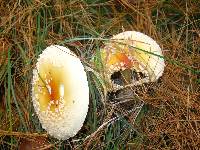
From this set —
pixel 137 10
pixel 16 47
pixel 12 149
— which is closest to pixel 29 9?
pixel 16 47

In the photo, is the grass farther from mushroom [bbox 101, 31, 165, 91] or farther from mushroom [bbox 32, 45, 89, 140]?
mushroom [bbox 32, 45, 89, 140]

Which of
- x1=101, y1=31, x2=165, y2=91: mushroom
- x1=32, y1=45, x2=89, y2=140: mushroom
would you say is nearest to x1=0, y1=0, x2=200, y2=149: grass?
x1=101, y1=31, x2=165, y2=91: mushroom

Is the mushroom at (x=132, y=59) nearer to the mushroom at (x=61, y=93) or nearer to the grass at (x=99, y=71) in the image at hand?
the grass at (x=99, y=71)


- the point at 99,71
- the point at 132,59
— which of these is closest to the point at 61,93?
the point at 99,71

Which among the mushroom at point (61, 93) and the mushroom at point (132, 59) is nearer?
the mushroom at point (61, 93)

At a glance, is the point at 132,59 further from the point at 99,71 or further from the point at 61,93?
the point at 61,93

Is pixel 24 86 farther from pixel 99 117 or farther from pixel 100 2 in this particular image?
pixel 100 2

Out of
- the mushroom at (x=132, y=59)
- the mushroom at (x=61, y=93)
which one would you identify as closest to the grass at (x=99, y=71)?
the mushroom at (x=132, y=59)
